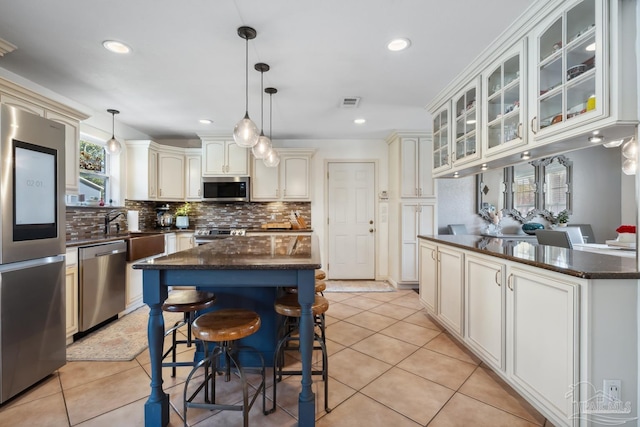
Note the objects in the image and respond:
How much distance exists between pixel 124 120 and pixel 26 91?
1874 millimetres

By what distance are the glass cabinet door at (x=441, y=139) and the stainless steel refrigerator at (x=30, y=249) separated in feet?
11.2

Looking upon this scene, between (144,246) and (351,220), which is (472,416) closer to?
(351,220)

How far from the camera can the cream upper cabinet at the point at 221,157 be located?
4594mm

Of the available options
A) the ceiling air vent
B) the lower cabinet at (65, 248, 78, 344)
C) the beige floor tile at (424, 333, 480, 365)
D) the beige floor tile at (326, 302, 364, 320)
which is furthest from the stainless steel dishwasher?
the beige floor tile at (424, 333, 480, 365)

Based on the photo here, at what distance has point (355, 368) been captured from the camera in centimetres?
218

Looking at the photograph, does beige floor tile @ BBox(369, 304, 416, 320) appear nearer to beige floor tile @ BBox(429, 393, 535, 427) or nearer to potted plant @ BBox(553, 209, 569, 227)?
beige floor tile @ BBox(429, 393, 535, 427)

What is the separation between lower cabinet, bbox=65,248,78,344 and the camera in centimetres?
250

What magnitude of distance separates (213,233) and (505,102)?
13.3 feet

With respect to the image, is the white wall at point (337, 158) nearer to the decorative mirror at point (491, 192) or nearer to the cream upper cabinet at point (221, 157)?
the cream upper cabinet at point (221, 157)

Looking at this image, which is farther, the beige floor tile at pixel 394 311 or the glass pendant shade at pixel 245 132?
the beige floor tile at pixel 394 311

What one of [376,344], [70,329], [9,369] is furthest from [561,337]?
[70,329]

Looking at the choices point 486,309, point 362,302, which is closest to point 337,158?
point 362,302

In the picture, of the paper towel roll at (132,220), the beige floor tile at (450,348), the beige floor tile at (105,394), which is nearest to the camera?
the beige floor tile at (105,394)

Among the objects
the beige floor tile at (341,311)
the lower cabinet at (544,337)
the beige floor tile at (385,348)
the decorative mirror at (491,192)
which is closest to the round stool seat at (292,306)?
the beige floor tile at (385,348)
